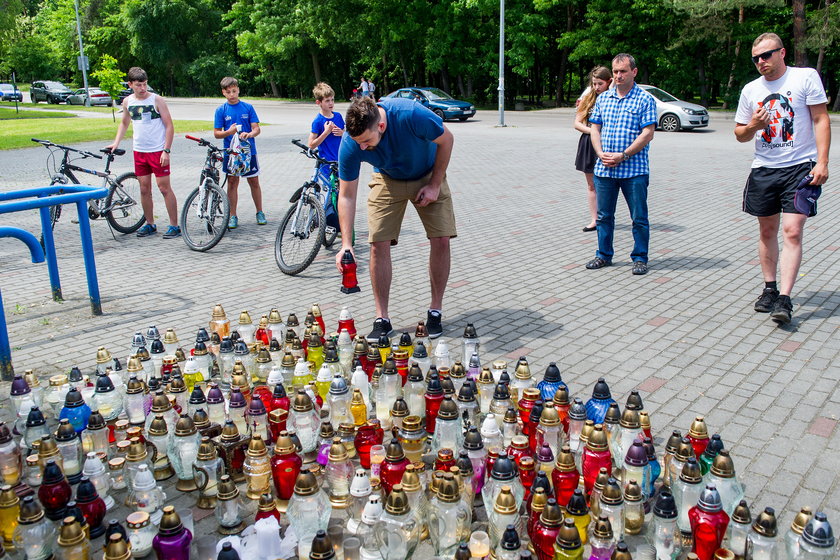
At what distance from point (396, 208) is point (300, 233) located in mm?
2501

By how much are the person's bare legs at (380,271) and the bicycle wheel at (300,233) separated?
220 cm

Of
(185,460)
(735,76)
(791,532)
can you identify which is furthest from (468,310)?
(735,76)

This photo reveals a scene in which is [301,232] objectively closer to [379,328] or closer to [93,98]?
[379,328]

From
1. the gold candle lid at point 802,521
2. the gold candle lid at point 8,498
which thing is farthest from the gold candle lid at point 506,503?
the gold candle lid at point 8,498

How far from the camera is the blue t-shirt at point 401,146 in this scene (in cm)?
539

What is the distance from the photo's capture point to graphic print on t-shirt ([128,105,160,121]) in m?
9.25

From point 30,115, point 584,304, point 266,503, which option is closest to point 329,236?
point 584,304

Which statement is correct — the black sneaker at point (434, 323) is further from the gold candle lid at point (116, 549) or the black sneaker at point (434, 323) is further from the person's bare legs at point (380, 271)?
the gold candle lid at point (116, 549)

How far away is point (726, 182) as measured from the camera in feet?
45.0

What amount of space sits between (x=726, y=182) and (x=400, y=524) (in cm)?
1232

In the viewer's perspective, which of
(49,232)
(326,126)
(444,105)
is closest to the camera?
(49,232)

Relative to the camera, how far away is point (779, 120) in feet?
19.4

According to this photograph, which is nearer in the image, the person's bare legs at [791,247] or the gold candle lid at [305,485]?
the gold candle lid at [305,485]

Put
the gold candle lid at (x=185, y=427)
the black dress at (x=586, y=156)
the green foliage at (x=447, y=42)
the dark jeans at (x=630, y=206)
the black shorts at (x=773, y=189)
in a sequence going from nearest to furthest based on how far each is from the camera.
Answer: the gold candle lid at (x=185, y=427), the black shorts at (x=773, y=189), the dark jeans at (x=630, y=206), the black dress at (x=586, y=156), the green foliage at (x=447, y=42)
